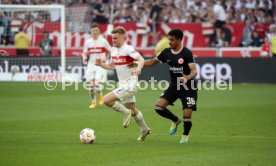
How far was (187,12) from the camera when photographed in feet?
116

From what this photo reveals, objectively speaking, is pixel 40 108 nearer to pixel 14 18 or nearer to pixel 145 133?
pixel 145 133

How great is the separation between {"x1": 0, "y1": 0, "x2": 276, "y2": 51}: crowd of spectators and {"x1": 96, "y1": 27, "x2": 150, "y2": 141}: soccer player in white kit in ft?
61.4

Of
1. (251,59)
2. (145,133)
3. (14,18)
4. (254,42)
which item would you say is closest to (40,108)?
(145,133)

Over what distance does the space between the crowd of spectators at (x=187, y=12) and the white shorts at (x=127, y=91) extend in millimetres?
18938

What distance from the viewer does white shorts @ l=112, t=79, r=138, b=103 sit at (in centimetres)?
1457

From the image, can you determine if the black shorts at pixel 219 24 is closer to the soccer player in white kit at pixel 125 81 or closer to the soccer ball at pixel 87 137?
the soccer player in white kit at pixel 125 81

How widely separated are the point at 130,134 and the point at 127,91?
1.42m

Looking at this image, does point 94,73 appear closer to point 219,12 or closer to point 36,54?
point 36,54

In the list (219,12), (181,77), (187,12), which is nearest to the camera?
(181,77)

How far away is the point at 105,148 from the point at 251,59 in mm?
19583

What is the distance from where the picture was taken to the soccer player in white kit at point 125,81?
47.7 ft

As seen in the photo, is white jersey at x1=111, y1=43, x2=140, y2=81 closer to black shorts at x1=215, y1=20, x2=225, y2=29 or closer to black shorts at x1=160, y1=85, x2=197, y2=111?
black shorts at x1=160, y1=85, x2=197, y2=111

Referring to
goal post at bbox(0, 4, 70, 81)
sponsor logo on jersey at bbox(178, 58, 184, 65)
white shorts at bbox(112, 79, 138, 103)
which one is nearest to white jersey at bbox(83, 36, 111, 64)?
goal post at bbox(0, 4, 70, 81)

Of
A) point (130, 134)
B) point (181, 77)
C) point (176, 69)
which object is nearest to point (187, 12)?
point (130, 134)
